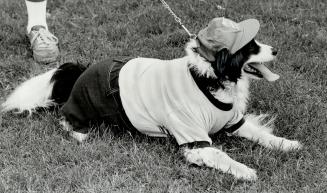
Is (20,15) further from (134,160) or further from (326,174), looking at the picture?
(326,174)

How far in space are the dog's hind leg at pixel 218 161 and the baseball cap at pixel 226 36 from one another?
2.04 ft

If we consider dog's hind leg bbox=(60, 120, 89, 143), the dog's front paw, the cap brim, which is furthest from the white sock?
the dog's front paw

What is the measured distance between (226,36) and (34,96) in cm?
162

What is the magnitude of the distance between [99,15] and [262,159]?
2.97 metres

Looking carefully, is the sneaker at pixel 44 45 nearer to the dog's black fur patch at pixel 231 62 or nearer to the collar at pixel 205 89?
the collar at pixel 205 89

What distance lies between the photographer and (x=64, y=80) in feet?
13.2

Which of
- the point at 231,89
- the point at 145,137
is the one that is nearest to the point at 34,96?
the point at 145,137

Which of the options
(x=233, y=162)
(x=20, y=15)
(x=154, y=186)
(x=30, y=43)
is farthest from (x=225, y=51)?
(x=20, y=15)

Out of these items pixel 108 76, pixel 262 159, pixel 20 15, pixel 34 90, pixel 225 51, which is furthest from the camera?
pixel 20 15

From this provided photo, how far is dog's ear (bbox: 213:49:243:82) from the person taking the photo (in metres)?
3.17

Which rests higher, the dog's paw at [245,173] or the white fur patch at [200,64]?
the white fur patch at [200,64]

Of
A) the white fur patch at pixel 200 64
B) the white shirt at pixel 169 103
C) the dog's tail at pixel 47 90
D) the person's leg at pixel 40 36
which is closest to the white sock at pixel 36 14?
the person's leg at pixel 40 36

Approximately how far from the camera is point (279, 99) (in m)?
4.16

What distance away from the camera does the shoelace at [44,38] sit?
5058 millimetres
